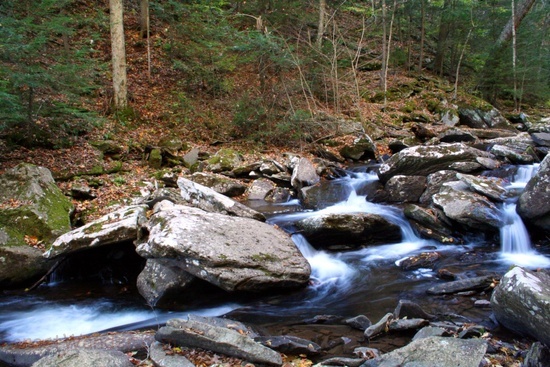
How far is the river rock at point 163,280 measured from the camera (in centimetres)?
580

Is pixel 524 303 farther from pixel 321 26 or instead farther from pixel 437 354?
pixel 321 26

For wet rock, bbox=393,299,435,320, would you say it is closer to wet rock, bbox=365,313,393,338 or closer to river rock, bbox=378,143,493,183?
wet rock, bbox=365,313,393,338

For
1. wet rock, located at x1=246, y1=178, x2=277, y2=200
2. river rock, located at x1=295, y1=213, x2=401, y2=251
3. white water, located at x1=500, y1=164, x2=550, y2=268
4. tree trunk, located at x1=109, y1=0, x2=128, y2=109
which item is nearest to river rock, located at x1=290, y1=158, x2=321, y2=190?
wet rock, located at x1=246, y1=178, x2=277, y2=200

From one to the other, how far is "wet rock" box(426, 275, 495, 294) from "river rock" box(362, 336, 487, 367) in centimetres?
199

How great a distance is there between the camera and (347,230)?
756cm

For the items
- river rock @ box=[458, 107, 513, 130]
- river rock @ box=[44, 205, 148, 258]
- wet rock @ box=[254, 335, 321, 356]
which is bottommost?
wet rock @ box=[254, 335, 321, 356]

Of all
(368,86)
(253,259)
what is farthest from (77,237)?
(368,86)

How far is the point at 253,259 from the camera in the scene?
5777 mm

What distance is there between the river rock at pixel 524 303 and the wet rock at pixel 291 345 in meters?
2.07

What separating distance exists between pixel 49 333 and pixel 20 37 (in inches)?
227

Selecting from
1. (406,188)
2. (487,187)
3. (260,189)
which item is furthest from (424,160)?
(260,189)

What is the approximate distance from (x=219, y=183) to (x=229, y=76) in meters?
6.76

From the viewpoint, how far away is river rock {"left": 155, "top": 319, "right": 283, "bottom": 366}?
3.74 metres

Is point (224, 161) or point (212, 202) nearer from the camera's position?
point (212, 202)
